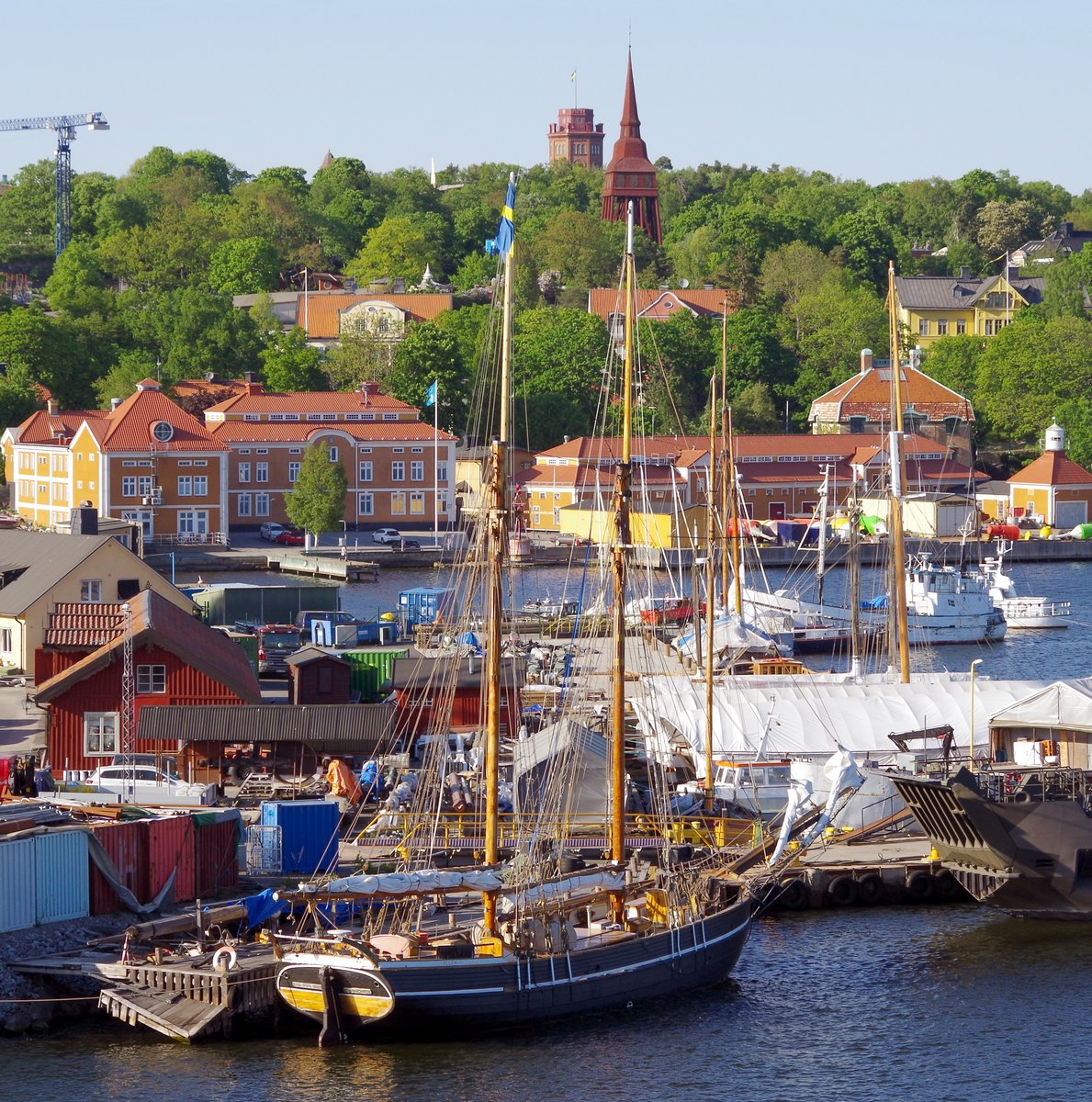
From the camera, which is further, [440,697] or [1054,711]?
[440,697]

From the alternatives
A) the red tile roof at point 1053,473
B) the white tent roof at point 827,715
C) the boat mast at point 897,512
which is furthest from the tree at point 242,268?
the white tent roof at point 827,715

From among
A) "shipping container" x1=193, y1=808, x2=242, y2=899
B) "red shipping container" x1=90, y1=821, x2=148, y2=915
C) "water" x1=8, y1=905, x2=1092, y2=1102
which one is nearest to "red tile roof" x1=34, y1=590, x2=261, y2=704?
"shipping container" x1=193, y1=808, x2=242, y2=899

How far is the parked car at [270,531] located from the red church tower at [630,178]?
6665cm

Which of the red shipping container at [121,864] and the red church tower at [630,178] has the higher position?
the red church tower at [630,178]

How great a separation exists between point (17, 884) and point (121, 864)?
1656mm

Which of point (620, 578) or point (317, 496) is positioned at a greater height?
point (317, 496)

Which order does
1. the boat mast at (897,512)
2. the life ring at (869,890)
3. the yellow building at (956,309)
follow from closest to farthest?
1. the life ring at (869,890)
2. the boat mast at (897,512)
3. the yellow building at (956,309)

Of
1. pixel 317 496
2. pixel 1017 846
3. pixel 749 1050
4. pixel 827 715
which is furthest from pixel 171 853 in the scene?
pixel 317 496

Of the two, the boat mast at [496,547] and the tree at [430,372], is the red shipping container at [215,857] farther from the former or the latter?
the tree at [430,372]

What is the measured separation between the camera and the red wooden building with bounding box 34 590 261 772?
1293 inches

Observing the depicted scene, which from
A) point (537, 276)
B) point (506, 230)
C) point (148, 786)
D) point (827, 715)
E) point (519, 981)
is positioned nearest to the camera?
point (519, 981)

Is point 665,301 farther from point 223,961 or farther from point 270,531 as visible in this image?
point 223,961

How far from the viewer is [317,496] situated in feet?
250

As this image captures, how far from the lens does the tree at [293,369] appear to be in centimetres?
9594
